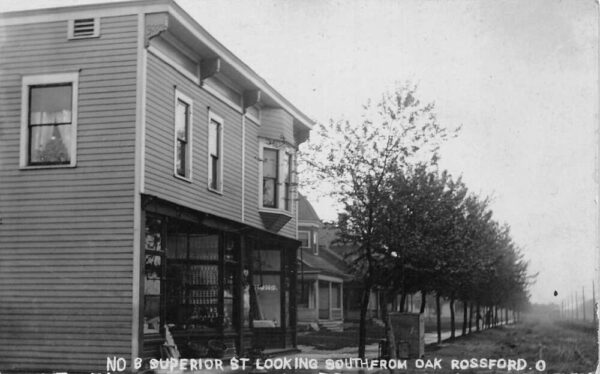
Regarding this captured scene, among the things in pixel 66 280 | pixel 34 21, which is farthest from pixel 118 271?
pixel 34 21

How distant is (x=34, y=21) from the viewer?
52.3 feet

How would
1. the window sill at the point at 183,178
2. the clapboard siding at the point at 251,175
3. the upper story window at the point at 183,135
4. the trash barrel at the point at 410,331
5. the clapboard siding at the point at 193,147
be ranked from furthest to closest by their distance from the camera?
1. the trash barrel at the point at 410,331
2. the clapboard siding at the point at 251,175
3. the upper story window at the point at 183,135
4. the window sill at the point at 183,178
5. the clapboard siding at the point at 193,147

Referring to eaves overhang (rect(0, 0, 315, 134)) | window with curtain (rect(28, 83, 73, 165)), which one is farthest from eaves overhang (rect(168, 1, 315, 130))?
window with curtain (rect(28, 83, 73, 165))

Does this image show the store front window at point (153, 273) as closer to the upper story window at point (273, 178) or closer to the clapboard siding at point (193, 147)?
the clapboard siding at point (193, 147)

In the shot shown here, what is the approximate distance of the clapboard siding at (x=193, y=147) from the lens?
1616cm

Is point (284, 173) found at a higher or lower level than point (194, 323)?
higher

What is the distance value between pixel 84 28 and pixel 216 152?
5.30m

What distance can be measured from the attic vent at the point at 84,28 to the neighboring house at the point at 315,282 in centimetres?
2875

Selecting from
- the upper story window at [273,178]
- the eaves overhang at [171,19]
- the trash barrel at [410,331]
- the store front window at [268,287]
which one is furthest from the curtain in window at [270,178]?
the trash barrel at [410,331]

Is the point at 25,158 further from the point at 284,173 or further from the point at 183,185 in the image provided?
the point at 284,173

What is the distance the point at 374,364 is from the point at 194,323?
189 inches

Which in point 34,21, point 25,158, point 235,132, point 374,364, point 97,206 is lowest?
point 374,364

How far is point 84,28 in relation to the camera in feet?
51.9

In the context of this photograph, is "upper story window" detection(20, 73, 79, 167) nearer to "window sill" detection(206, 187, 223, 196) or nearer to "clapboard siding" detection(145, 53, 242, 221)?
"clapboard siding" detection(145, 53, 242, 221)
